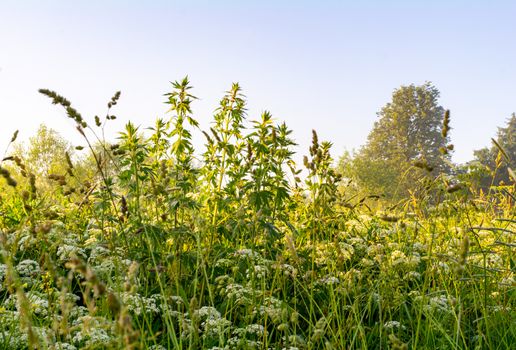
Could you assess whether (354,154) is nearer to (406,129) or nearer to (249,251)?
(406,129)

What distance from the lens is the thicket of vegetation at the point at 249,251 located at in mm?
3037

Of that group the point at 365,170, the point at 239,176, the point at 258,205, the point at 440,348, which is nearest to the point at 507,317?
the point at 440,348

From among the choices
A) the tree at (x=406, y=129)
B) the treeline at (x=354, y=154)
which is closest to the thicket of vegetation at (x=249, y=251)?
the treeline at (x=354, y=154)

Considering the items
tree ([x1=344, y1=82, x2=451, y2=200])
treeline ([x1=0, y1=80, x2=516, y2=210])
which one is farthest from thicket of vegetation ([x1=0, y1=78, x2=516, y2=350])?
tree ([x1=344, y1=82, x2=451, y2=200])

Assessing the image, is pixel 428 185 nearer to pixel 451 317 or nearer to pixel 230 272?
pixel 451 317

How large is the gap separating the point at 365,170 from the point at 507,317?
4936 cm

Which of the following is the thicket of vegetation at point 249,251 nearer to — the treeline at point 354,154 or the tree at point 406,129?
the treeline at point 354,154

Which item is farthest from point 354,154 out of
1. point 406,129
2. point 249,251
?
point 249,251

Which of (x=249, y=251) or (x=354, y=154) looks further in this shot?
(x=354, y=154)

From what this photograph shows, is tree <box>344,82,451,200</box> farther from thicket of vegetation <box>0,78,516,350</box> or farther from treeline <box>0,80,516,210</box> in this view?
thicket of vegetation <box>0,78,516,350</box>

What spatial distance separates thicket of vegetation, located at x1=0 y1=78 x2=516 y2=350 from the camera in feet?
9.96

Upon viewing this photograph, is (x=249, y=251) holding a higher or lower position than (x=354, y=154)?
lower

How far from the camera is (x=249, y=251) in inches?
123

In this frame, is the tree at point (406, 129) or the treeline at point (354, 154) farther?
the tree at point (406, 129)
